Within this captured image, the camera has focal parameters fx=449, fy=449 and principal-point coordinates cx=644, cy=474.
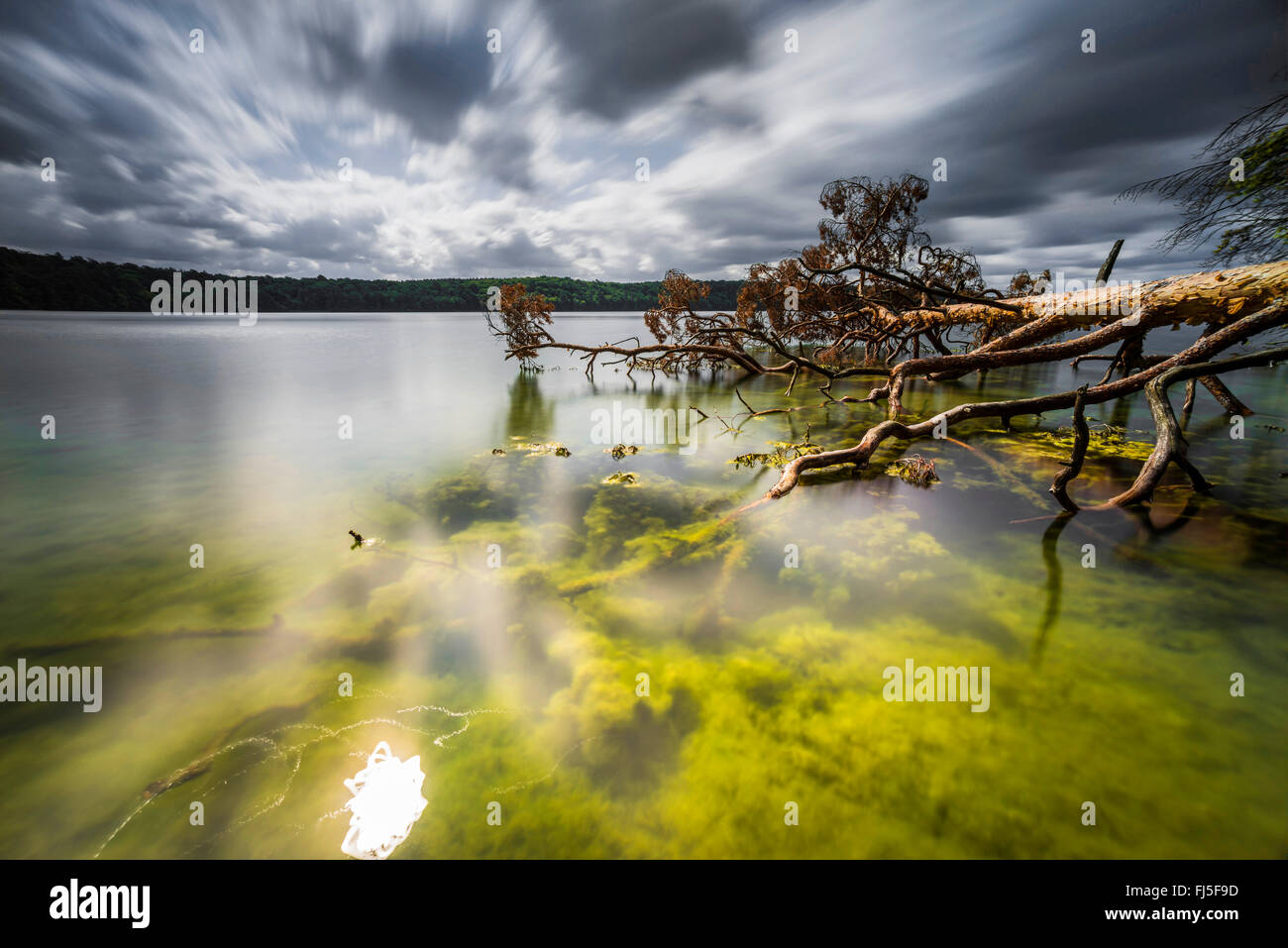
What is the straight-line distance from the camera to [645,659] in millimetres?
3250

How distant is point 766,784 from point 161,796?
10.1ft

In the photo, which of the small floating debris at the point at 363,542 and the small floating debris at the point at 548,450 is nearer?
the small floating debris at the point at 363,542

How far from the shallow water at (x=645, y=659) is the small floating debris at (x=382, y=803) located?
79 mm

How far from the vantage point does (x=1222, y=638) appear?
129 inches

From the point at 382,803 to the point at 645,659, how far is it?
168 cm

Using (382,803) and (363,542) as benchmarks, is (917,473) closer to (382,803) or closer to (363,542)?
(382,803)

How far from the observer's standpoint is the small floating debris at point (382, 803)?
2.09 metres

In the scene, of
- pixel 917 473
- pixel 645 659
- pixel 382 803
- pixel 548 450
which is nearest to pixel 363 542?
pixel 382 803

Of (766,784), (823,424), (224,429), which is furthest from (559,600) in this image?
(224,429)

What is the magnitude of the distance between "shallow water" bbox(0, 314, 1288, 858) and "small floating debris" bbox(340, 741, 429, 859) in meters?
0.08

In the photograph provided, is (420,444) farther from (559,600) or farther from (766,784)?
(766,784)

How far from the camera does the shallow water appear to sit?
215 centimetres

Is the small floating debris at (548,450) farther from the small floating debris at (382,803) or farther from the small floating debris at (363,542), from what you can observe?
the small floating debris at (382,803)

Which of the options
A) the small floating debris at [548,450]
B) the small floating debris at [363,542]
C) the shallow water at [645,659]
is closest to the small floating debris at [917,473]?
the shallow water at [645,659]
